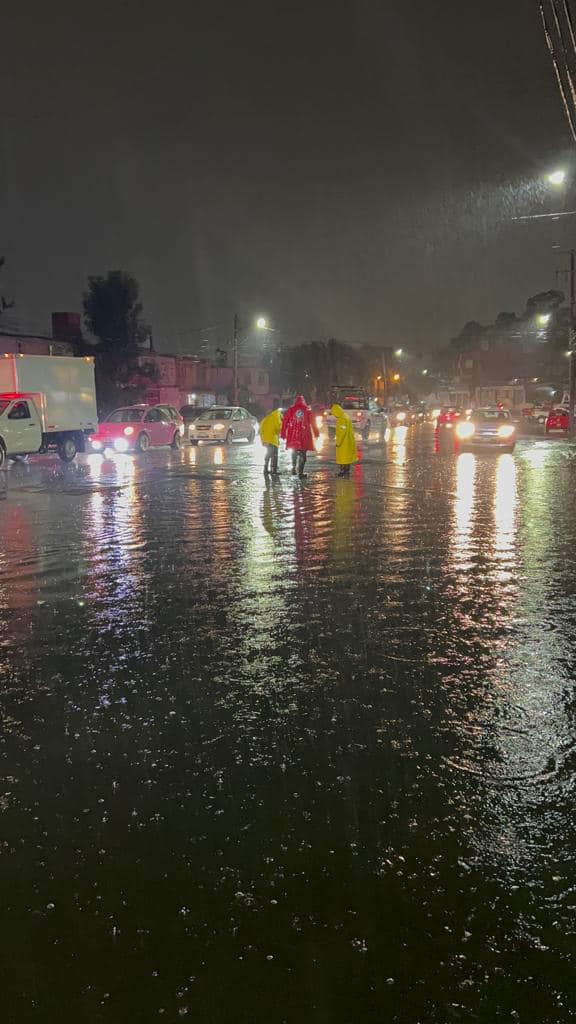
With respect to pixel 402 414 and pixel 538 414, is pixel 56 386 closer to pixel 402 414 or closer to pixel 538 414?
pixel 538 414

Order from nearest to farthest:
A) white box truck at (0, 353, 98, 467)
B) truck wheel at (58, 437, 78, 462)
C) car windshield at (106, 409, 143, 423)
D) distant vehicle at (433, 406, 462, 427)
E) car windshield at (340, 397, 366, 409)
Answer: white box truck at (0, 353, 98, 467) < truck wheel at (58, 437, 78, 462) < car windshield at (106, 409, 143, 423) < car windshield at (340, 397, 366, 409) < distant vehicle at (433, 406, 462, 427)

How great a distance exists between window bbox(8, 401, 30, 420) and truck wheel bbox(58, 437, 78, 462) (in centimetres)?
298

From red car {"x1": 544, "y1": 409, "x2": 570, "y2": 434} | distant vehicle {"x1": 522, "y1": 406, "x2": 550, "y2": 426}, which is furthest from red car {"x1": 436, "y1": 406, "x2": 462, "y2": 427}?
distant vehicle {"x1": 522, "y1": 406, "x2": 550, "y2": 426}

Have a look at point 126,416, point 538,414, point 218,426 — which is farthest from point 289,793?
point 538,414

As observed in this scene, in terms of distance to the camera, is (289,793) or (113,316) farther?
(113,316)

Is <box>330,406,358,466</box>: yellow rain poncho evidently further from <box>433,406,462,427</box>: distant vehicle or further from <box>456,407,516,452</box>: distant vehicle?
<box>433,406,462,427</box>: distant vehicle

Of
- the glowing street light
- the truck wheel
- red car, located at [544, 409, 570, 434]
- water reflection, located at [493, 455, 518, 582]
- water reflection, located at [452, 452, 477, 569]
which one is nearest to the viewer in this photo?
water reflection, located at [493, 455, 518, 582]

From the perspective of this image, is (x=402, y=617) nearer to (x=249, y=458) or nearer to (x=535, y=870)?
(x=535, y=870)

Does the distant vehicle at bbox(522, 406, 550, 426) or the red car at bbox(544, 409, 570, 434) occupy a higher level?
the distant vehicle at bbox(522, 406, 550, 426)

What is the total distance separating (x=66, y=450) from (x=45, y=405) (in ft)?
6.46

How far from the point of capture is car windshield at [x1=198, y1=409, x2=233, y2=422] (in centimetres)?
3475

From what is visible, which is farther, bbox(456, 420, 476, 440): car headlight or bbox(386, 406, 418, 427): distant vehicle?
bbox(386, 406, 418, 427): distant vehicle

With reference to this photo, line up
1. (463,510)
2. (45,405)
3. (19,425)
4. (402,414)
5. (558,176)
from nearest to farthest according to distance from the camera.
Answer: (463,510), (558,176), (19,425), (45,405), (402,414)

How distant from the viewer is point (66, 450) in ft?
→ 87.1
